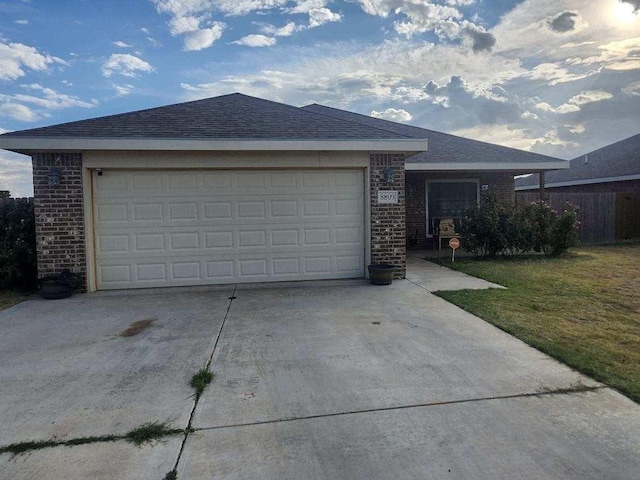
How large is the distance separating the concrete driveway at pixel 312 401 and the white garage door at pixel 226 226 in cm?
237

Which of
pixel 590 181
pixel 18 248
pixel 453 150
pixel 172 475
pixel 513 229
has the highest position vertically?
pixel 453 150

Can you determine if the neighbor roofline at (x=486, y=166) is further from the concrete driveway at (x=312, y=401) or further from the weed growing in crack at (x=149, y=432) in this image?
the weed growing in crack at (x=149, y=432)

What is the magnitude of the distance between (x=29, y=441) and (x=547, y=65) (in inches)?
579

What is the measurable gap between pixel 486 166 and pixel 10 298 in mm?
11989

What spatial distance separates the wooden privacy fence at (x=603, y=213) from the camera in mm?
15008

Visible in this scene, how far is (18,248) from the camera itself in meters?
7.74

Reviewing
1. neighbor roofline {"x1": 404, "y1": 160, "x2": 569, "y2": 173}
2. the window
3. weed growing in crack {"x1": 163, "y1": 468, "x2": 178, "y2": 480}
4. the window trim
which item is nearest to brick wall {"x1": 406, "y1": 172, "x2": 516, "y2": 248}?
the window trim

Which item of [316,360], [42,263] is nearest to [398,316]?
[316,360]

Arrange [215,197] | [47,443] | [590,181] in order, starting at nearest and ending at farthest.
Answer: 1. [47,443]
2. [215,197]
3. [590,181]

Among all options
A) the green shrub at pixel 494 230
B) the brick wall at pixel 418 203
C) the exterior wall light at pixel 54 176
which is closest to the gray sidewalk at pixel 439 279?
the green shrub at pixel 494 230

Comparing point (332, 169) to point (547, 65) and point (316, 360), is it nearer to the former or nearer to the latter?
point (316, 360)

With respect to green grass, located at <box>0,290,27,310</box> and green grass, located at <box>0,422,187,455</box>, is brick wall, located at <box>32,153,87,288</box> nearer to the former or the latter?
green grass, located at <box>0,290,27,310</box>

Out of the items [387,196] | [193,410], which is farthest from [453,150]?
[193,410]

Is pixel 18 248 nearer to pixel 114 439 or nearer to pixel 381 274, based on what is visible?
pixel 114 439
